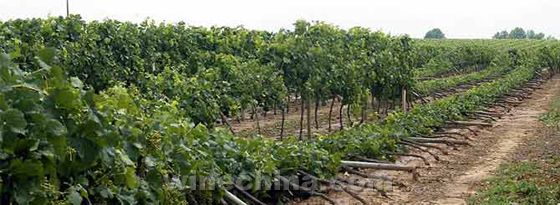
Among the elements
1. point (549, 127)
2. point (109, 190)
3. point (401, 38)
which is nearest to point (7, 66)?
point (109, 190)

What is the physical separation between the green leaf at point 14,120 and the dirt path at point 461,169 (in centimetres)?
470

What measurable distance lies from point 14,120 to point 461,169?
318 inches

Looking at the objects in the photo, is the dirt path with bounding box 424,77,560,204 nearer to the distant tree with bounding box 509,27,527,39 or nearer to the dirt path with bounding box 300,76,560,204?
the dirt path with bounding box 300,76,560,204

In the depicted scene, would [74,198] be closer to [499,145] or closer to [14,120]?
[14,120]

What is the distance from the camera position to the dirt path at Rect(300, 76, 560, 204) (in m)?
8.55

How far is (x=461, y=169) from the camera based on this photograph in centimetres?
1055

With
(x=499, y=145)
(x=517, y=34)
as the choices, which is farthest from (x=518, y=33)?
(x=499, y=145)

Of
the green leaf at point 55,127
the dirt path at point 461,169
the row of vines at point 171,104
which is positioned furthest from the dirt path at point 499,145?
the green leaf at point 55,127

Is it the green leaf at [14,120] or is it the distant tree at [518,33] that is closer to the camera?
the green leaf at [14,120]

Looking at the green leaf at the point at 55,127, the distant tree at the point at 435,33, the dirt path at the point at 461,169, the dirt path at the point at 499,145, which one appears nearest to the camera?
the green leaf at the point at 55,127

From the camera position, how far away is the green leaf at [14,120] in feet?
11.9

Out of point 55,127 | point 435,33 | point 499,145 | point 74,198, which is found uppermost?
point 55,127

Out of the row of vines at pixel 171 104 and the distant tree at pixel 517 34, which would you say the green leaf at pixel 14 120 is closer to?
the row of vines at pixel 171 104

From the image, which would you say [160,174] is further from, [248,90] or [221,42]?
[221,42]
